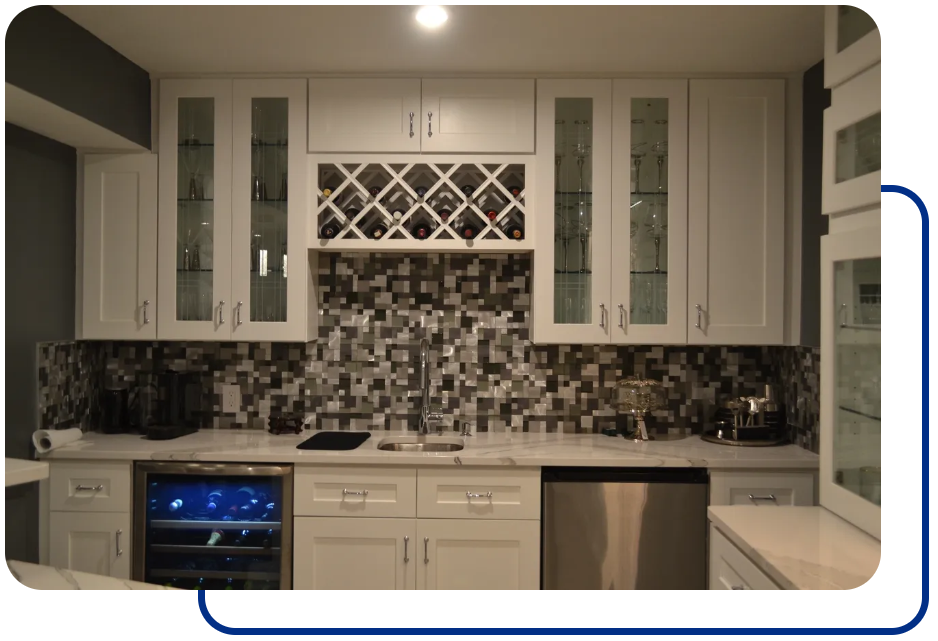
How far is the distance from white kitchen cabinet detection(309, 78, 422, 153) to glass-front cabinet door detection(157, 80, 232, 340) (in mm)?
394

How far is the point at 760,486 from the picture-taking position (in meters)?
2.55

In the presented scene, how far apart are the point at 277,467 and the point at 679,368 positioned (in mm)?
1777

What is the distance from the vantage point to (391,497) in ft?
8.43

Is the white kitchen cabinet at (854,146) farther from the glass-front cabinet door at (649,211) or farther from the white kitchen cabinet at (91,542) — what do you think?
the white kitchen cabinet at (91,542)

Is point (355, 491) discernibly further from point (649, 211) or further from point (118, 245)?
point (649, 211)

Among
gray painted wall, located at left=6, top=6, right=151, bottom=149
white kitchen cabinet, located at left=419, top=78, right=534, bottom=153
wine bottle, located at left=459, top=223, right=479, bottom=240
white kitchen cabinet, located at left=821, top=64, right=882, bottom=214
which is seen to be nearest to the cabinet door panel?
wine bottle, located at left=459, top=223, right=479, bottom=240

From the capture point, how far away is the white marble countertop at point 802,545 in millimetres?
1400

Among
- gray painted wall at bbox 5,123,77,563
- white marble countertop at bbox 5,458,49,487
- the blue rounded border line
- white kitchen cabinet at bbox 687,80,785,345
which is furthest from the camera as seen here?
white kitchen cabinet at bbox 687,80,785,345

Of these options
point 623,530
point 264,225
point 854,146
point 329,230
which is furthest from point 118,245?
point 854,146

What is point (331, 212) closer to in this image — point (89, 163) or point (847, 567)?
point (89, 163)

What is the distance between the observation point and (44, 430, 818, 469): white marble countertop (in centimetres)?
255

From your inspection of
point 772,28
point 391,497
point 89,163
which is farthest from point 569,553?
point 89,163

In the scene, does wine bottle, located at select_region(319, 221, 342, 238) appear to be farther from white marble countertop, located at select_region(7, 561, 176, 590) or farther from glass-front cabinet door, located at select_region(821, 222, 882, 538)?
glass-front cabinet door, located at select_region(821, 222, 882, 538)

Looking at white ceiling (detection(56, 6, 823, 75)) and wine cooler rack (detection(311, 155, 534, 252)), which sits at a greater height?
white ceiling (detection(56, 6, 823, 75))
